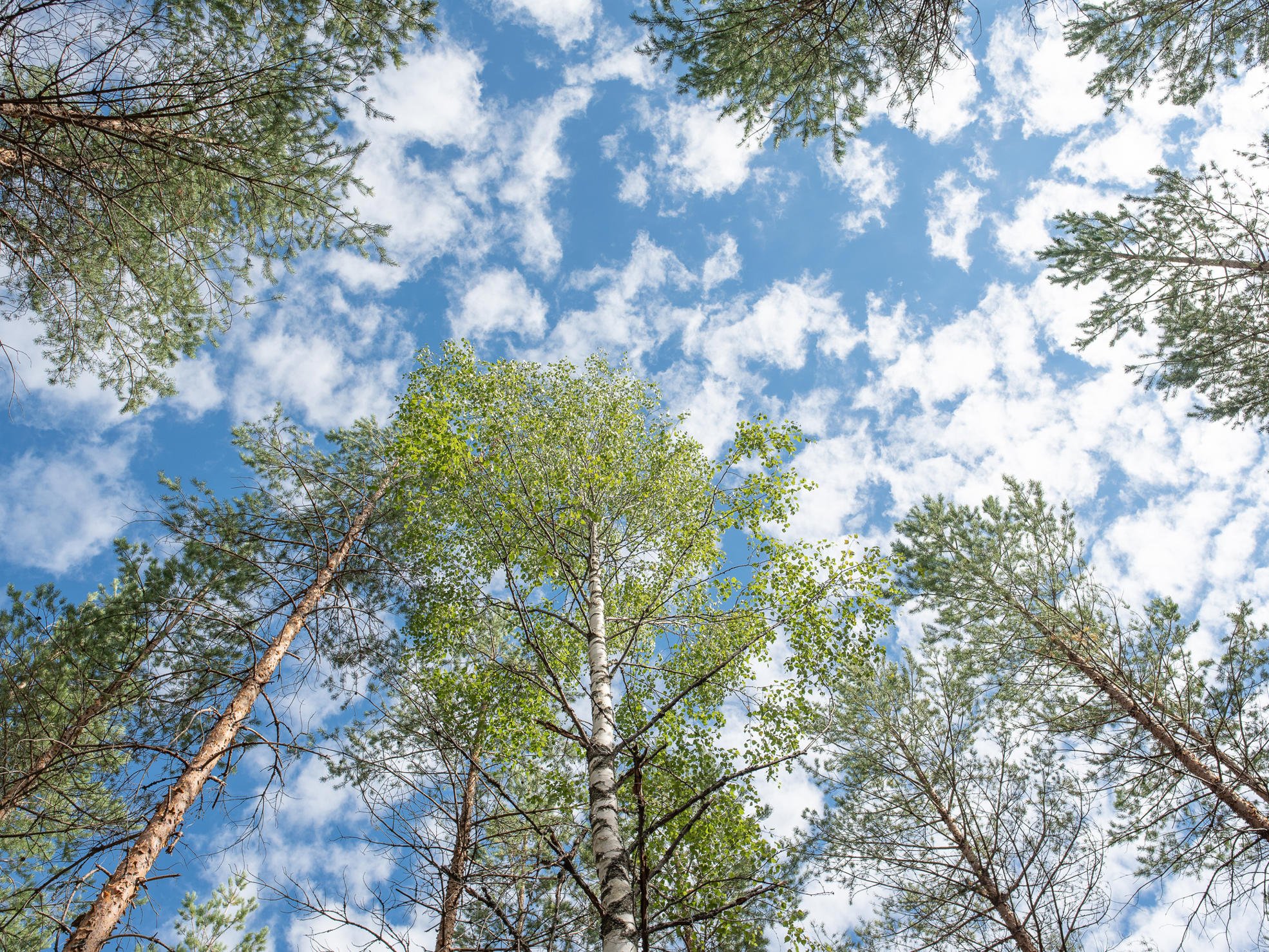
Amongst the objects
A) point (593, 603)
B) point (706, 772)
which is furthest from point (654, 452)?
point (706, 772)

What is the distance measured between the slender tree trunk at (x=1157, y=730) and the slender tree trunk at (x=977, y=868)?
2.53 meters

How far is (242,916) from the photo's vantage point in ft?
36.4

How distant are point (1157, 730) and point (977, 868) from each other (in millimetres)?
3046

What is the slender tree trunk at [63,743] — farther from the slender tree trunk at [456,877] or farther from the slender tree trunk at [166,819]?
the slender tree trunk at [456,877]

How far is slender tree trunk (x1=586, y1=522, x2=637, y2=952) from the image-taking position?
299 centimetres

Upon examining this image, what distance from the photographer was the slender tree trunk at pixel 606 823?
2988mm

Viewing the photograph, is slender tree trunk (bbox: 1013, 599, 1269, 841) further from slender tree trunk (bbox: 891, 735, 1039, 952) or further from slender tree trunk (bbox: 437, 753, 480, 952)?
slender tree trunk (bbox: 437, 753, 480, 952)

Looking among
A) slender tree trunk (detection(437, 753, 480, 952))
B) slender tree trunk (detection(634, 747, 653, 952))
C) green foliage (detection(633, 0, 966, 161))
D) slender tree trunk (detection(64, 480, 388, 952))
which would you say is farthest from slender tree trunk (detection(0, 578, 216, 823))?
green foliage (detection(633, 0, 966, 161))

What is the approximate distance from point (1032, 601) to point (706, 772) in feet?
19.3

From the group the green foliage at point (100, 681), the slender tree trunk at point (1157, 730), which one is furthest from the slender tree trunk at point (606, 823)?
the slender tree trunk at point (1157, 730)

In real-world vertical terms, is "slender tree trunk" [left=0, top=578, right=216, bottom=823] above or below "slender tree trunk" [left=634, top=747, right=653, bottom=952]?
above

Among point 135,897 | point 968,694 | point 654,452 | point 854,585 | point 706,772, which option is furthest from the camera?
point 968,694

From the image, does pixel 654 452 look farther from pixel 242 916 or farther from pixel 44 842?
pixel 242 916

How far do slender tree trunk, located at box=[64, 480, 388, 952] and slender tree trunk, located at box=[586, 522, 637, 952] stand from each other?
224 cm
